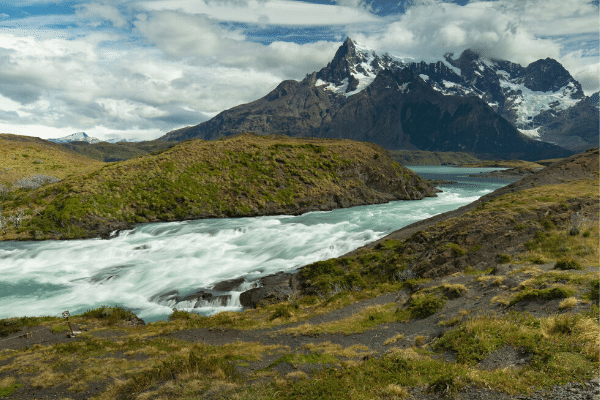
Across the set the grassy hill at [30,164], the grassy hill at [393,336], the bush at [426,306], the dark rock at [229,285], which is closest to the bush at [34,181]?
the grassy hill at [30,164]

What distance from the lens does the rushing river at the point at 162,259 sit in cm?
2895

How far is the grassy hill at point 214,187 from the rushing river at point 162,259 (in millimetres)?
5598

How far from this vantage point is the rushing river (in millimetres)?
28953

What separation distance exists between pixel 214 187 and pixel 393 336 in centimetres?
5973

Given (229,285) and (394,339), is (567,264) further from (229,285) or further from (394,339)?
(229,285)

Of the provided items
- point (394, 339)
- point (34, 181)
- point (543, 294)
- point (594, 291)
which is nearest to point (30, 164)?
point (34, 181)

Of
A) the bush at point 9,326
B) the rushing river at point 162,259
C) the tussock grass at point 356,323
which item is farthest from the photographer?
the rushing river at point 162,259

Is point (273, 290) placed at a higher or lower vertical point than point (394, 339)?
lower

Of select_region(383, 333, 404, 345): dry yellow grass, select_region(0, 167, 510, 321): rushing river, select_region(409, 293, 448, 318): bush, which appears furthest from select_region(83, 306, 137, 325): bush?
select_region(409, 293, 448, 318): bush

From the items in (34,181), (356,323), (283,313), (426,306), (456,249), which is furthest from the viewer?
(34,181)

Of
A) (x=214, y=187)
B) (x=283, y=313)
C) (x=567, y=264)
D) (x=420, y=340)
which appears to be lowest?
(x=283, y=313)

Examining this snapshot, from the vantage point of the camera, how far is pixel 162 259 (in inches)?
1553

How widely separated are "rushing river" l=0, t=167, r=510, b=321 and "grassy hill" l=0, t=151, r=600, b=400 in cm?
653

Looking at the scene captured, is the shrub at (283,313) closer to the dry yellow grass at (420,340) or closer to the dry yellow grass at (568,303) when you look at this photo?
the dry yellow grass at (420,340)
